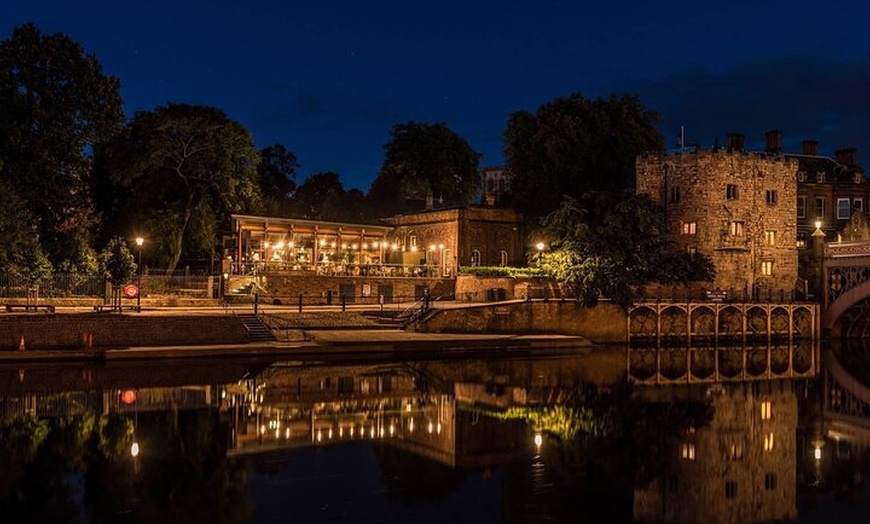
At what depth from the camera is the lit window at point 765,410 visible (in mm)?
23547

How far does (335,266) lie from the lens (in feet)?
159

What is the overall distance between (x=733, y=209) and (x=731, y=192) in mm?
953

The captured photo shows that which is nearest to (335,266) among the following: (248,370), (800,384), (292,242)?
(292,242)

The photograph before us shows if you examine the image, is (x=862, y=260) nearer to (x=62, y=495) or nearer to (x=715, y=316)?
(x=715, y=316)

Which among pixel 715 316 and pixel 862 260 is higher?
pixel 862 260

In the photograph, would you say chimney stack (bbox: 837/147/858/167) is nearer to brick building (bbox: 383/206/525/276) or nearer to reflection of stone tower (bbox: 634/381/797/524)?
brick building (bbox: 383/206/525/276)

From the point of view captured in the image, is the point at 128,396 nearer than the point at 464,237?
Yes

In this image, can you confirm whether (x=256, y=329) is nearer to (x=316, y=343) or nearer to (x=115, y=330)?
(x=316, y=343)

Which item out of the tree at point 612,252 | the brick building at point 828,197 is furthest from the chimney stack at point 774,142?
the tree at point 612,252

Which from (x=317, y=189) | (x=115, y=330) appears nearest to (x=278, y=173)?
(x=317, y=189)

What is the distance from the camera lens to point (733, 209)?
46.8m

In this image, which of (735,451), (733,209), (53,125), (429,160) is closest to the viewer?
(735,451)

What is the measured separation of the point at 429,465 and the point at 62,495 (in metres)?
6.65

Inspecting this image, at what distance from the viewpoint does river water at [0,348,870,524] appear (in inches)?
553
